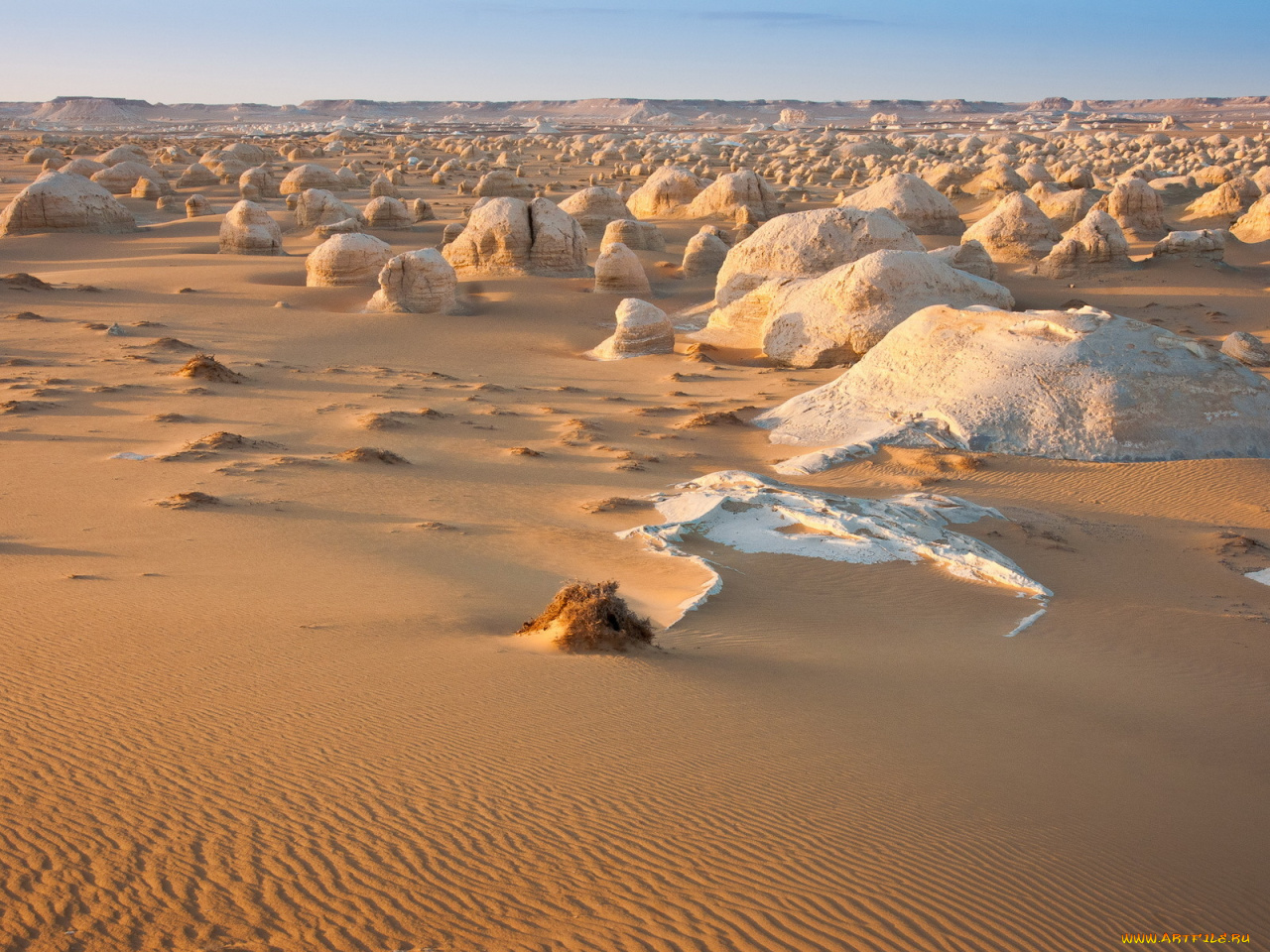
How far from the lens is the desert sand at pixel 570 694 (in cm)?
332

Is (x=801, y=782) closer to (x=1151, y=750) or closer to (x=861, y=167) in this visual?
(x=1151, y=750)

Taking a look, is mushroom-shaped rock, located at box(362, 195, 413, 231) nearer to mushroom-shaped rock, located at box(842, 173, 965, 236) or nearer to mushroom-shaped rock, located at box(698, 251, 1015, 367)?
mushroom-shaped rock, located at box(842, 173, 965, 236)

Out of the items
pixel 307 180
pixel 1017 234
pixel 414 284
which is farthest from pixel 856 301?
pixel 307 180

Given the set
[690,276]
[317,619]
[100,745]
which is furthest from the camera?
[690,276]

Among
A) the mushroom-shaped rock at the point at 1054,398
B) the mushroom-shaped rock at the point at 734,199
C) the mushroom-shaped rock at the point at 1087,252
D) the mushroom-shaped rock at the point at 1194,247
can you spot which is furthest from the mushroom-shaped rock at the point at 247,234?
the mushroom-shaped rock at the point at 1194,247

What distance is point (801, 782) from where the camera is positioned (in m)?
4.24

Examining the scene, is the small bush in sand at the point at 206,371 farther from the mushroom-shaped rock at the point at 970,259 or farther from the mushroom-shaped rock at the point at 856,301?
the mushroom-shaped rock at the point at 970,259

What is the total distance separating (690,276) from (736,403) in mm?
10459

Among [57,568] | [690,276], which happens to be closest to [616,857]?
[57,568]

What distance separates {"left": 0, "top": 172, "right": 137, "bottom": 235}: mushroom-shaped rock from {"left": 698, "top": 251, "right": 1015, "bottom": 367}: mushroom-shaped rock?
2001cm

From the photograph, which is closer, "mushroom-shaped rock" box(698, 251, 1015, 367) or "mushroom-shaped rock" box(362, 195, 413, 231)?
"mushroom-shaped rock" box(698, 251, 1015, 367)

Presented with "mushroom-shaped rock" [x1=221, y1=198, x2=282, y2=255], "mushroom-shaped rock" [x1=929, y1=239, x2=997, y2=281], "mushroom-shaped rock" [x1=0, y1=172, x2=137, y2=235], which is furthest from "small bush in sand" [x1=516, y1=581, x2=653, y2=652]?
"mushroom-shaped rock" [x1=0, y1=172, x2=137, y2=235]

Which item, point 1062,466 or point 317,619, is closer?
point 317,619

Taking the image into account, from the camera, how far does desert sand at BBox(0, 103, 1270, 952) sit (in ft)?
10.9
